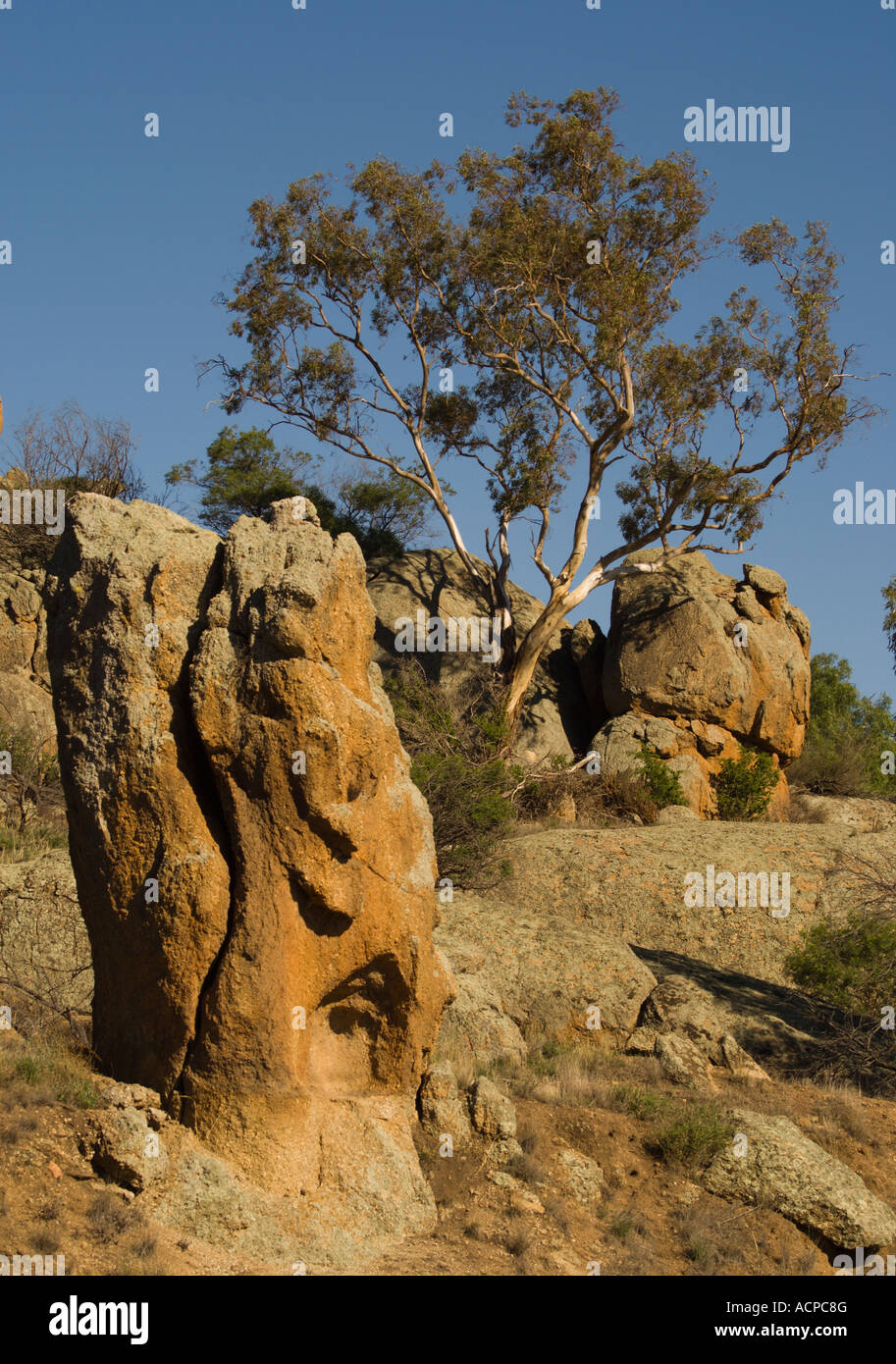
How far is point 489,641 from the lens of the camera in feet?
81.3

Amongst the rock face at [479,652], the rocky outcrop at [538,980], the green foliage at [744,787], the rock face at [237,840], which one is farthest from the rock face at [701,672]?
the rock face at [237,840]

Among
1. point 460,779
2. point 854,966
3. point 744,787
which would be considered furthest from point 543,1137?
point 744,787

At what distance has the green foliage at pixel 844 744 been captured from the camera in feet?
86.5

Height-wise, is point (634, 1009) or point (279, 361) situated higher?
point (279, 361)

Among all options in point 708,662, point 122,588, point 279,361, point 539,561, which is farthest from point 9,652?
point 122,588

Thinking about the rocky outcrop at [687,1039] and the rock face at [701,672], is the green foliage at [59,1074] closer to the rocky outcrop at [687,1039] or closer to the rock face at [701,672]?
the rocky outcrop at [687,1039]

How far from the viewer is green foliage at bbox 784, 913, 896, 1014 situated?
11508 millimetres

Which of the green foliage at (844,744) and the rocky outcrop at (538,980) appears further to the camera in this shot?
the green foliage at (844,744)

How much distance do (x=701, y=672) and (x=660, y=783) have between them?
3217 mm

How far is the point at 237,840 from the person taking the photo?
623cm

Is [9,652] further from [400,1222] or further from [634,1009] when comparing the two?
[400,1222]

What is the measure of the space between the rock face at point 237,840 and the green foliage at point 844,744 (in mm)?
20748

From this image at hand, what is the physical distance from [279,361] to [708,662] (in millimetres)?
10404

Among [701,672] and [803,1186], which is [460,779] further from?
[701,672]
